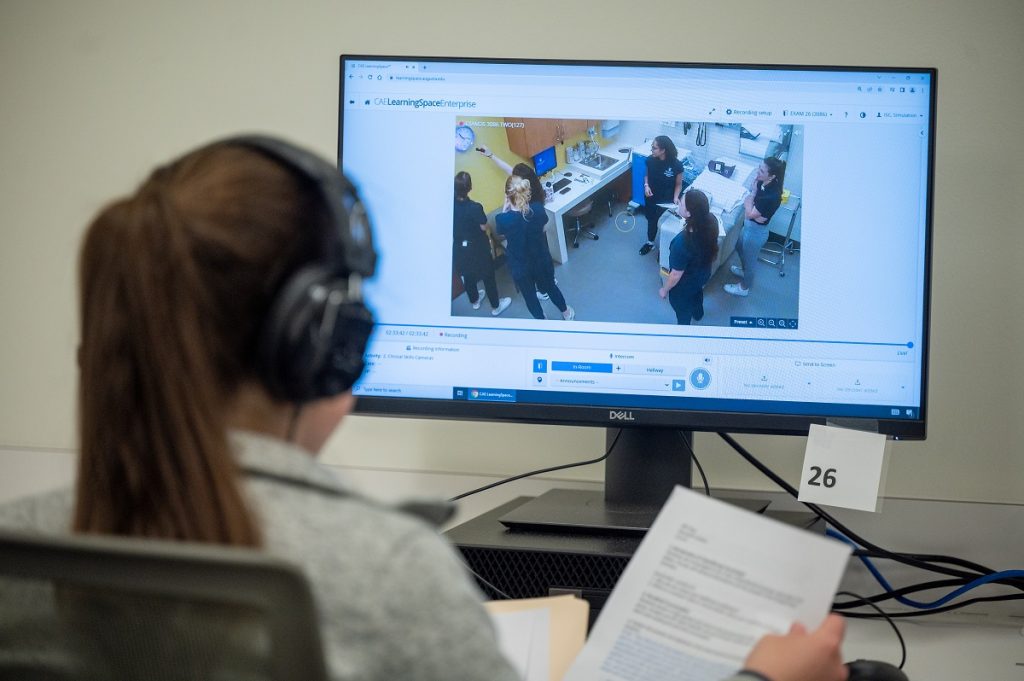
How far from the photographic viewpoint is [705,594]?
0.71 meters

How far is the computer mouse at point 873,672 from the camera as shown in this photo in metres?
0.85

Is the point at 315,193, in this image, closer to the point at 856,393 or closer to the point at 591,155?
the point at 591,155

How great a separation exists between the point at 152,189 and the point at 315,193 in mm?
89

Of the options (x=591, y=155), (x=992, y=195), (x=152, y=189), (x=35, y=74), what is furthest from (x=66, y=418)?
(x=992, y=195)

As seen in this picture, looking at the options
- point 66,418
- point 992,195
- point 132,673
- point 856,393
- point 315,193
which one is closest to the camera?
point 132,673

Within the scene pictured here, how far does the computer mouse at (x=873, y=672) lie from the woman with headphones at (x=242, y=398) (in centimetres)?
46

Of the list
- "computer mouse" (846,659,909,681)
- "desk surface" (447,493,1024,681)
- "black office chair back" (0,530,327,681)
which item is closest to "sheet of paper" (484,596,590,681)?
"desk surface" (447,493,1024,681)

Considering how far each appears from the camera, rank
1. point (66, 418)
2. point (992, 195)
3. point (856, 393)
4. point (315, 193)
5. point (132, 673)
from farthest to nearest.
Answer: point (66, 418)
point (992, 195)
point (856, 393)
point (315, 193)
point (132, 673)

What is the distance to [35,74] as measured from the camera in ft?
4.79

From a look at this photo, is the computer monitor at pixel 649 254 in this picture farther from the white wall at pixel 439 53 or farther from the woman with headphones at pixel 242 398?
the woman with headphones at pixel 242 398

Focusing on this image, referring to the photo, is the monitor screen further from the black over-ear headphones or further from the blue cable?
the black over-ear headphones

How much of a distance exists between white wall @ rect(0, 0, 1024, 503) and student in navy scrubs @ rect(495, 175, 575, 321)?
0.28m

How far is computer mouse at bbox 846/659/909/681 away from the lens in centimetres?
85

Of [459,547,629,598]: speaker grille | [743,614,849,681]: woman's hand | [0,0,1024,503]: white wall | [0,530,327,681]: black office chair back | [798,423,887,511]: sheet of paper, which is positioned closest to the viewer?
[0,530,327,681]: black office chair back
